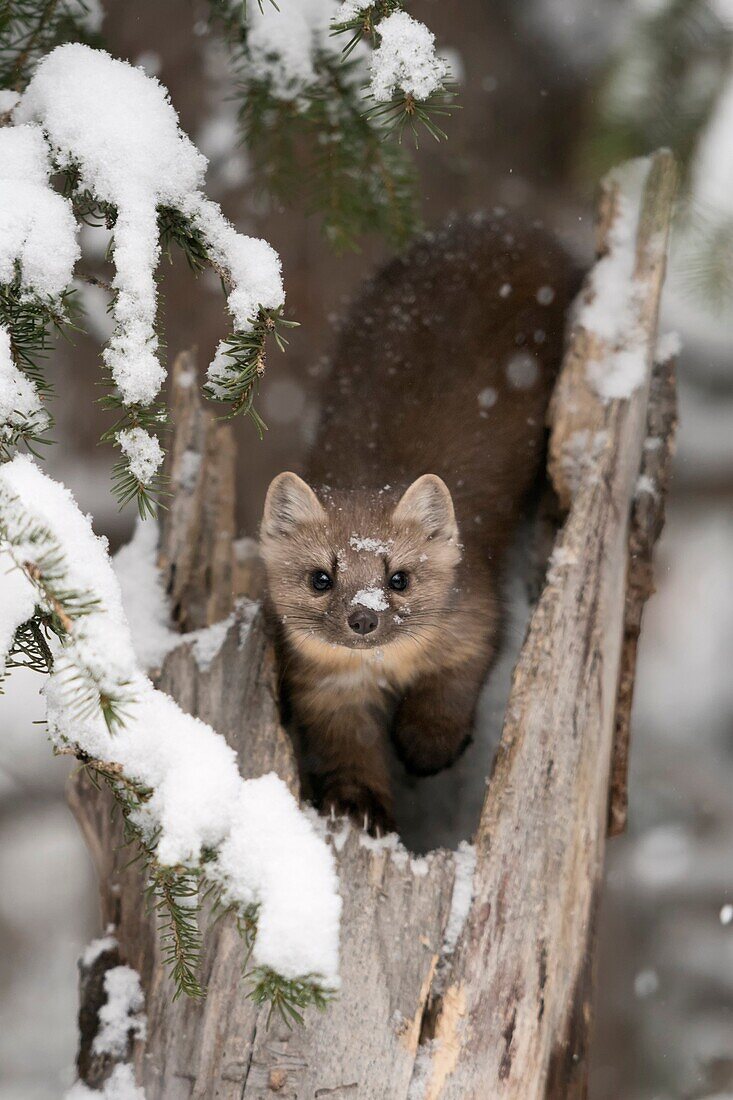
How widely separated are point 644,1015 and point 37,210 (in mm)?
3613

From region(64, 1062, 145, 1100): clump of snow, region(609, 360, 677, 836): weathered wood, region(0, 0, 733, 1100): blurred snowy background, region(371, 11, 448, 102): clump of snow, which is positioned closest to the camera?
region(371, 11, 448, 102): clump of snow

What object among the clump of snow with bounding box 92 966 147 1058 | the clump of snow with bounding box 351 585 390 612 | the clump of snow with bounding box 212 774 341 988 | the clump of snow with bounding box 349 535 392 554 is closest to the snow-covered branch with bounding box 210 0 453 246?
the clump of snow with bounding box 349 535 392 554

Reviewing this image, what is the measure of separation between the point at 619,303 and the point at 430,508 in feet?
3.26

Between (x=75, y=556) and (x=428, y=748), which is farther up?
(x=428, y=748)

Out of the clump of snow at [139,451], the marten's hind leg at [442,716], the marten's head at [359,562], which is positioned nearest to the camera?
the clump of snow at [139,451]

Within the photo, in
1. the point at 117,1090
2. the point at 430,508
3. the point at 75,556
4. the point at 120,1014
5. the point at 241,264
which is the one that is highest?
the point at 430,508

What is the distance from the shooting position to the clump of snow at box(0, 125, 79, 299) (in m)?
1.71

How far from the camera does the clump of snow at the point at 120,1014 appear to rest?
7.91 ft

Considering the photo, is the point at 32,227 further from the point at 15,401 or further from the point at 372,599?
the point at 372,599

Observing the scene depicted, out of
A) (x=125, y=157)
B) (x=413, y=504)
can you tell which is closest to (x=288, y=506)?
(x=413, y=504)

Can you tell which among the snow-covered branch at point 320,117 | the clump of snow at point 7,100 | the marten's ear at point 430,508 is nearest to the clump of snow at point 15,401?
the clump of snow at point 7,100

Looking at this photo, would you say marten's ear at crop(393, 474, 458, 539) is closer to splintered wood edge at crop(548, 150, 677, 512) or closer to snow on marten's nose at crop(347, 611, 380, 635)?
snow on marten's nose at crop(347, 611, 380, 635)

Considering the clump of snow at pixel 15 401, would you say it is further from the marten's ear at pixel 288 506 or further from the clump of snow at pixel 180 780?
the marten's ear at pixel 288 506

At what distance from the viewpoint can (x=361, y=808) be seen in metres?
2.69
